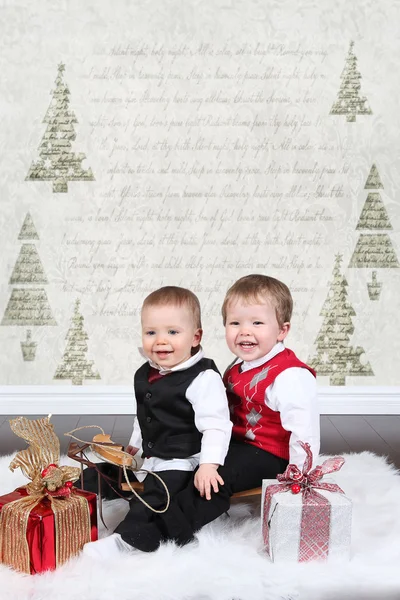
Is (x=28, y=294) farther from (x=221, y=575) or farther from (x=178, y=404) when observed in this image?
(x=221, y=575)

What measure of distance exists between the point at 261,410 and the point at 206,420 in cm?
20

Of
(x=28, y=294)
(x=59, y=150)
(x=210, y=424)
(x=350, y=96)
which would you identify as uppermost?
(x=350, y=96)

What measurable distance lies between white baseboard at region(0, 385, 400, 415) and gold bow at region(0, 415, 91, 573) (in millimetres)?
1669

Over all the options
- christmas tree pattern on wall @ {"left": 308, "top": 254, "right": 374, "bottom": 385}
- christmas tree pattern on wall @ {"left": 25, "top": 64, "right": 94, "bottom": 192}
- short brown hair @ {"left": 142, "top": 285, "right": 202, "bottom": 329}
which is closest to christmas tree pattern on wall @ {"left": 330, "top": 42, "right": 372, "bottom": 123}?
christmas tree pattern on wall @ {"left": 308, "top": 254, "right": 374, "bottom": 385}

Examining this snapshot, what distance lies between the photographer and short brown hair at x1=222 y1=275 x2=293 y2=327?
1898mm

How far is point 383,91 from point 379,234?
2.19 ft

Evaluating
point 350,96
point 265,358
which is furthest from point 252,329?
point 350,96

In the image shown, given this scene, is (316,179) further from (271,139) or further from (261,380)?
(261,380)

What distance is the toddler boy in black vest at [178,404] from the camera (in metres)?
1.75

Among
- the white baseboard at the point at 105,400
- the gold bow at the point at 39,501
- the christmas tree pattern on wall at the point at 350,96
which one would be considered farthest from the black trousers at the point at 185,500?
the christmas tree pattern on wall at the point at 350,96

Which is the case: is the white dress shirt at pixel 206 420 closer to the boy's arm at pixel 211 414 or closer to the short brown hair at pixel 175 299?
the boy's arm at pixel 211 414

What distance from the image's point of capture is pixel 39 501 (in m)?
1.57

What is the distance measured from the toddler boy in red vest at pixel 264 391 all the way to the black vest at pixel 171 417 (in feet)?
0.41

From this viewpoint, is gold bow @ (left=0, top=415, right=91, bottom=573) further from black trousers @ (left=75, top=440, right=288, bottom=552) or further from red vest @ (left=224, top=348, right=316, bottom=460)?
red vest @ (left=224, top=348, right=316, bottom=460)
